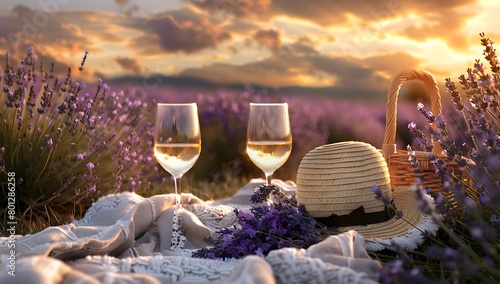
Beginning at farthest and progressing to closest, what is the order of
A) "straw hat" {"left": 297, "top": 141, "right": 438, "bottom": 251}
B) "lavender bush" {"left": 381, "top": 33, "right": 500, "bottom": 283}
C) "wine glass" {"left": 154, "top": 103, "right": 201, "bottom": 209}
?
"wine glass" {"left": 154, "top": 103, "right": 201, "bottom": 209} < "straw hat" {"left": 297, "top": 141, "right": 438, "bottom": 251} < "lavender bush" {"left": 381, "top": 33, "right": 500, "bottom": 283}

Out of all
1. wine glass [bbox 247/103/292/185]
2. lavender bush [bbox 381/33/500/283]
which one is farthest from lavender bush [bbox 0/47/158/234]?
lavender bush [bbox 381/33/500/283]

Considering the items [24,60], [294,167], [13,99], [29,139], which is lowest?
[294,167]

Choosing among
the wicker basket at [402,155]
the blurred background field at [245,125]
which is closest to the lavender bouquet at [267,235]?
the wicker basket at [402,155]

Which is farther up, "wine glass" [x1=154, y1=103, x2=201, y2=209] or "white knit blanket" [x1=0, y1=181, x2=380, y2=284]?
"wine glass" [x1=154, y1=103, x2=201, y2=209]

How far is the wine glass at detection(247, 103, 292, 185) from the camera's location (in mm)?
2824

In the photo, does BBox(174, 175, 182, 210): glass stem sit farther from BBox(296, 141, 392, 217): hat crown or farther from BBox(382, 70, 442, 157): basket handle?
BBox(382, 70, 442, 157): basket handle

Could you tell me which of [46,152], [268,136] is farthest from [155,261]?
[46,152]

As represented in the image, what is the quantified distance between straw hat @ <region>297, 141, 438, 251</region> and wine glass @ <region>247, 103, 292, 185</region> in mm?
261

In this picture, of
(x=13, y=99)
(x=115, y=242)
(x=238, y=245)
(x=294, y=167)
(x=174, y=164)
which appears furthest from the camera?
(x=294, y=167)

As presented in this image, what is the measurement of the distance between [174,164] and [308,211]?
62 cm

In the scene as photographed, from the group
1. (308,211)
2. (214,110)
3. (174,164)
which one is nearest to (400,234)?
(308,211)

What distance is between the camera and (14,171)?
12.0 ft

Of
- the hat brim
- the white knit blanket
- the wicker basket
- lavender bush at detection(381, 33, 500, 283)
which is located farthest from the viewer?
the wicker basket

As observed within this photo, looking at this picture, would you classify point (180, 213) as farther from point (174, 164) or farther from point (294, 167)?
point (294, 167)
